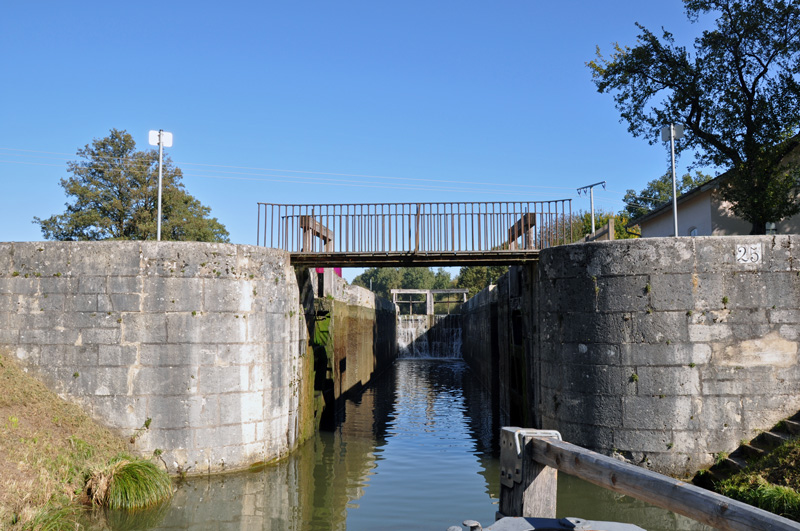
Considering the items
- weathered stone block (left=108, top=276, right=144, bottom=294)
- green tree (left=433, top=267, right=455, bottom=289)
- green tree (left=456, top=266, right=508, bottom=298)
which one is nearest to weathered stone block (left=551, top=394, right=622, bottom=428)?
weathered stone block (left=108, top=276, right=144, bottom=294)

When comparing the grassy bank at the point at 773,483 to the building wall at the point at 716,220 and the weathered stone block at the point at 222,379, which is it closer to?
the weathered stone block at the point at 222,379

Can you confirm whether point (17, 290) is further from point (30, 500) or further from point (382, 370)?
point (382, 370)

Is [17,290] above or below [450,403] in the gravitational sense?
above

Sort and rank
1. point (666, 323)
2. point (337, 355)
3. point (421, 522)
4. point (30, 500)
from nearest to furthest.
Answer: point (30, 500) < point (421, 522) < point (666, 323) < point (337, 355)

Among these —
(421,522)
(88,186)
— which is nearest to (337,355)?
(421,522)

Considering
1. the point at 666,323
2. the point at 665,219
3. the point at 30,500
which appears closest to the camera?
the point at 30,500

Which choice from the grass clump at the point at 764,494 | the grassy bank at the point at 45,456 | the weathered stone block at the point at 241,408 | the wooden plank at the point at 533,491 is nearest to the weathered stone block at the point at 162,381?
the weathered stone block at the point at 241,408

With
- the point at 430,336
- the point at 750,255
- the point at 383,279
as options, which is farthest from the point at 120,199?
the point at 383,279

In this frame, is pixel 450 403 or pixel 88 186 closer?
pixel 450 403

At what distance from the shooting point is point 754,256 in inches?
395

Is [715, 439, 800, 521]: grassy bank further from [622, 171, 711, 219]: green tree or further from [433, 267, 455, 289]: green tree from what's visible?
[433, 267, 455, 289]: green tree

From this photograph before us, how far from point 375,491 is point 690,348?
5657 millimetres

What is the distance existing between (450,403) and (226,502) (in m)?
12.2

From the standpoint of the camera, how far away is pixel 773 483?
8250 mm
